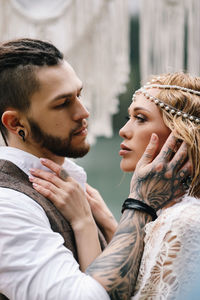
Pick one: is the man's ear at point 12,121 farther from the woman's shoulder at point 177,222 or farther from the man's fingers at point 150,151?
the woman's shoulder at point 177,222

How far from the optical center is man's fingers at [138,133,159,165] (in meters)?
1.37

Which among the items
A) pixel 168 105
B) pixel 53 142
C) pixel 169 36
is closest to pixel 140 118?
pixel 168 105

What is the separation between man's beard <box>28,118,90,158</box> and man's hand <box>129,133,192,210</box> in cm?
24

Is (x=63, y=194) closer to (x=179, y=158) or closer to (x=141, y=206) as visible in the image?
(x=141, y=206)

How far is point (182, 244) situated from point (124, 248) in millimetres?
161

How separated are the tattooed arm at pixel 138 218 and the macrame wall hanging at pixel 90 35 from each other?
1722 mm

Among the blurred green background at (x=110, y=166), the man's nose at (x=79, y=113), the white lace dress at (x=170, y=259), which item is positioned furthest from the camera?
the blurred green background at (x=110, y=166)

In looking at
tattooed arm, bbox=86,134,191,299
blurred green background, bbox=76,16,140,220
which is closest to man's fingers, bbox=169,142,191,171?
tattooed arm, bbox=86,134,191,299

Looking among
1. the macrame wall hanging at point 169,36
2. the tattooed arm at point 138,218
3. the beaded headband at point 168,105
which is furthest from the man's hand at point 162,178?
the macrame wall hanging at point 169,36

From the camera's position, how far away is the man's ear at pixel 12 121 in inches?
54.1

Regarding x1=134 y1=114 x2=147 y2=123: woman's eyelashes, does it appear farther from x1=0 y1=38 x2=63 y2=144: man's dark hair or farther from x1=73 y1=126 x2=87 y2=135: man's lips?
x1=0 y1=38 x2=63 y2=144: man's dark hair

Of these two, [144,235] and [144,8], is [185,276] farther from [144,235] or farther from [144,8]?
[144,8]

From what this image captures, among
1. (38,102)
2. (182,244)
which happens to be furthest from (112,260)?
(38,102)

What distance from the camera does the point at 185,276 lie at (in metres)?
1.20
